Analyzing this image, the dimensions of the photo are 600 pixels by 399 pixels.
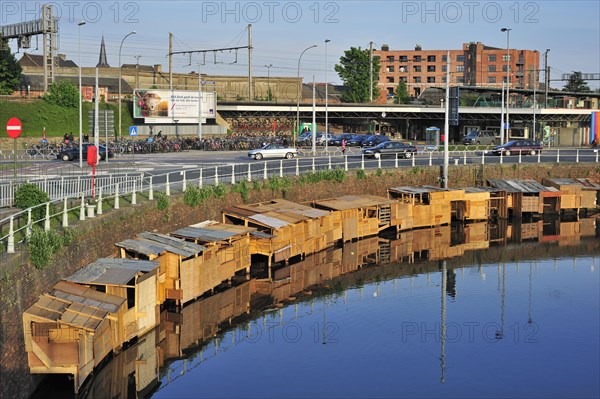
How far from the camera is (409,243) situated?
4191 centimetres

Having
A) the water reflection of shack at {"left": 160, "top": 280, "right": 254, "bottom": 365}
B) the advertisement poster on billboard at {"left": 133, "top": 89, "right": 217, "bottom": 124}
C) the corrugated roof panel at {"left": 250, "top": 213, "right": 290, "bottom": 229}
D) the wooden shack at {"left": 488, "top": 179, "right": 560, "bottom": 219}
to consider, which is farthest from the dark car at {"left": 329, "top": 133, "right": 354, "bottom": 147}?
the water reflection of shack at {"left": 160, "top": 280, "right": 254, "bottom": 365}

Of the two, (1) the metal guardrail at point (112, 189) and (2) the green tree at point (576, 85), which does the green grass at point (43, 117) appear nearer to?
(1) the metal guardrail at point (112, 189)

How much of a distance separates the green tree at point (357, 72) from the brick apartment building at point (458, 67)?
1813 cm

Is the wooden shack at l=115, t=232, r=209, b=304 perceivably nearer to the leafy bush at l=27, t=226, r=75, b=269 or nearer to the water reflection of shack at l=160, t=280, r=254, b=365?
the water reflection of shack at l=160, t=280, r=254, b=365

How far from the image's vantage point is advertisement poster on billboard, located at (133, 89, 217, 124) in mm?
80625

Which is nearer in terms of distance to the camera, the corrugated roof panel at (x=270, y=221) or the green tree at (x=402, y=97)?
the corrugated roof panel at (x=270, y=221)

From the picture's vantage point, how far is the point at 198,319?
87.0ft

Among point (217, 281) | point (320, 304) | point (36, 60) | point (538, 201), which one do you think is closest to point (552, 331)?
point (320, 304)

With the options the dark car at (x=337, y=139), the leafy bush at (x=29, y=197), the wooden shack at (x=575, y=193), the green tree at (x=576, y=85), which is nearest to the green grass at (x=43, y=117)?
the dark car at (x=337, y=139)

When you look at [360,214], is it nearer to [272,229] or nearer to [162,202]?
[272,229]

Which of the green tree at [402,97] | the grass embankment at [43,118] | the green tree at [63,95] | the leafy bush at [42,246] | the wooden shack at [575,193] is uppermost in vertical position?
the green tree at [402,97]

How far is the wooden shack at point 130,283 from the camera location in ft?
72.3

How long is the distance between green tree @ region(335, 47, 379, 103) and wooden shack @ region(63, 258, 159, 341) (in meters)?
90.2

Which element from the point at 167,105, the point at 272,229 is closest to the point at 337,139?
the point at 167,105
